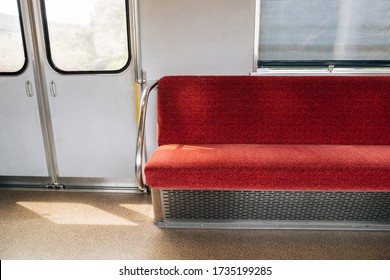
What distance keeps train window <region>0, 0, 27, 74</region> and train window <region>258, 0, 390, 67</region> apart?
85.1 inches

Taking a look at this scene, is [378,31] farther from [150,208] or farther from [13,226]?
[13,226]

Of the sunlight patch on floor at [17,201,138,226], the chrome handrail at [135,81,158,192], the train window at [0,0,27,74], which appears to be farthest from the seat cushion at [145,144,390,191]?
the train window at [0,0,27,74]

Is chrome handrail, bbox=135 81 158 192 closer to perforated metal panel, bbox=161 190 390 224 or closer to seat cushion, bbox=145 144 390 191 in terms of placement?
seat cushion, bbox=145 144 390 191

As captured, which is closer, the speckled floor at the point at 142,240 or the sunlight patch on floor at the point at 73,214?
the speckled floor at the point at 142,240

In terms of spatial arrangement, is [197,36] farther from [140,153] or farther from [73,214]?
[73,214]

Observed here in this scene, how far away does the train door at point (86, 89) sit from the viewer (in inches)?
95.9

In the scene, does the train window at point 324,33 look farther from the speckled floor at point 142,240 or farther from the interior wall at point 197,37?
the speckled floor at point 142,240

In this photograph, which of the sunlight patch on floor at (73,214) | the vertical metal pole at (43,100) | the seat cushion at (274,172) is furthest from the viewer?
the vertical metal pole at (43,100)

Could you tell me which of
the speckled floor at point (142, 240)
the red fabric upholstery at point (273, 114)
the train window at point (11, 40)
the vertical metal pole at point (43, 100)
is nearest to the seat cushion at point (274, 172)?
the red fabric upholstery at point (273, 114)

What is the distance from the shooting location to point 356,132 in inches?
88.2

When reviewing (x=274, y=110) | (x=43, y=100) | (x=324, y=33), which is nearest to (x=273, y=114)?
(x=274, y=110)

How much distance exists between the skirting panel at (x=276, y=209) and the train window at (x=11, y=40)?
1.84 m

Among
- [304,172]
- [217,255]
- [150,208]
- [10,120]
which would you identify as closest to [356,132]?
[304,172]

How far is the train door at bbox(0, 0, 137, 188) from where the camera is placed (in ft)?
7.99
